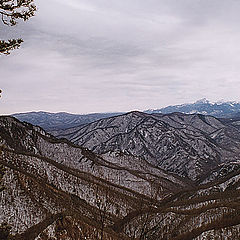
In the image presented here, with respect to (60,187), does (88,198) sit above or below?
below

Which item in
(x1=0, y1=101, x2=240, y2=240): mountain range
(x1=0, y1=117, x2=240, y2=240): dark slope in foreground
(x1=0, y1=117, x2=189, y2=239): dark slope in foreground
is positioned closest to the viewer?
(x1=0, y1=101, x2=240, y2=240): mountain range

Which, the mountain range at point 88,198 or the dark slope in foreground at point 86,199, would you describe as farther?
the dark slope in foreground at point 86,199

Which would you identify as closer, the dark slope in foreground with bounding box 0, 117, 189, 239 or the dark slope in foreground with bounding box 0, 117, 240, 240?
the dark slope in foreground with bounding box 0, 117, 240, 240

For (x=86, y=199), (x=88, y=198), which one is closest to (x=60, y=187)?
(x=86, y=199)

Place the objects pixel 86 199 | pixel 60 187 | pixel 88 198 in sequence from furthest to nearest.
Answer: pixel 88 198 < pixel 86 199 < pixel 60 187

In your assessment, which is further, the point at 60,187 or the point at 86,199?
the point at 86,199

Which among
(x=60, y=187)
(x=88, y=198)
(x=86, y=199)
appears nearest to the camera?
(x=60, y=187)

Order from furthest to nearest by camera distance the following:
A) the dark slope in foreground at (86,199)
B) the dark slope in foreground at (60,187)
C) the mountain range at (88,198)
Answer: the dark slope in foreground at (60,187), the dark slope in foreground at (86,199), the mountain range at (88,198)

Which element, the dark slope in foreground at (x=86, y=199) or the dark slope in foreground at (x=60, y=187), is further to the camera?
the dark slope in foreground at (x=60, y=187)

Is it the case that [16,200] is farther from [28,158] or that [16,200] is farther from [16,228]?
[28,158]

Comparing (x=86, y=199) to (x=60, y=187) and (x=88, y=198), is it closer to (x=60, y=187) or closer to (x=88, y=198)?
(x=88, y=198)

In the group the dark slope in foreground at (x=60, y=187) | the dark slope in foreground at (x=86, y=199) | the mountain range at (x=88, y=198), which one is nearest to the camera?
the mountain range at (x=88, y=198)

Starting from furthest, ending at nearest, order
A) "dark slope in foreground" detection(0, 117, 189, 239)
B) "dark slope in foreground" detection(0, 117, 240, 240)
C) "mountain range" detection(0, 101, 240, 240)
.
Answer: "dark slope in foreground" detection(0, 117, 189, 239) < "dark slope in foreground" detection(0, 117, 240, 240) < "mountain range" detection(0, 101, 240, 240)

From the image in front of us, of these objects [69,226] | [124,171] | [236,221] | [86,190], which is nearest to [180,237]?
[236,221]
